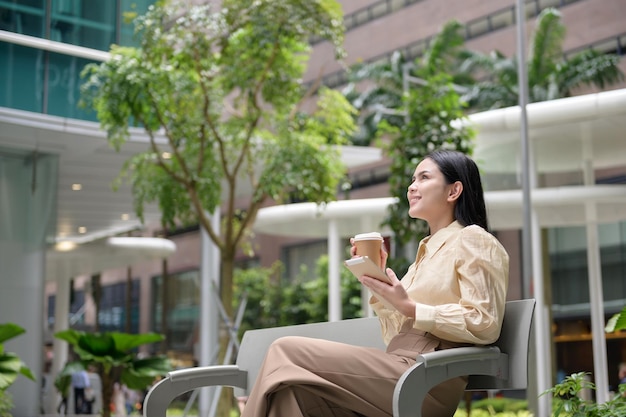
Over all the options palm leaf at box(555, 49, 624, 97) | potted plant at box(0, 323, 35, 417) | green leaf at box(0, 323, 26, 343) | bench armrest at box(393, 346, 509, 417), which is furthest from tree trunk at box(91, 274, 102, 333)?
bench armrest at box(393, 346, 509, 417)

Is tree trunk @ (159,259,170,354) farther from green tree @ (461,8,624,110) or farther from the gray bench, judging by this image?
the gray bench

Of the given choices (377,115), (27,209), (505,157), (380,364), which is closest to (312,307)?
(377,115)

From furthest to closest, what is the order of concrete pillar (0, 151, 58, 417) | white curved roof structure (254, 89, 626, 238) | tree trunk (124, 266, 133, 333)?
1. tree trunk (124, 266, 133, 333)
2. white curved roof structure (254, 89, 626, 238)
3. concrete pillar (0, 151, 58, 417)

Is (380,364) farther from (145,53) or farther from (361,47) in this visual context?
(361,47)

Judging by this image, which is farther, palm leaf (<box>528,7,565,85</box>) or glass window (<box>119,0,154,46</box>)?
palm leaf (<box>528,7,565,85</box>)

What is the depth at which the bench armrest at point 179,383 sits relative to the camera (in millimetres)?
3268

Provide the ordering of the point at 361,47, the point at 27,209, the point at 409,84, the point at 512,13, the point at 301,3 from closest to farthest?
the point at 301,3
the point at 27,209
the point at 409,84
the point at 512,13
the point at 361,47

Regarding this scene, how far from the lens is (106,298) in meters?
15.2

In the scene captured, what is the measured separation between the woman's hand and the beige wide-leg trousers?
0.57 ft

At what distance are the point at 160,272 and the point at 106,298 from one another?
45.2 inches

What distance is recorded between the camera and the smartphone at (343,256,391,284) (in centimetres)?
270

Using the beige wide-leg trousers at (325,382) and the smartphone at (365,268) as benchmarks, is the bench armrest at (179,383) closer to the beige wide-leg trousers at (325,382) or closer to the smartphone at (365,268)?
the beige wide-leg trousers at (325,382)

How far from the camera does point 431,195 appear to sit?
322 cm

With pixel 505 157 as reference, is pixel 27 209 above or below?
below
